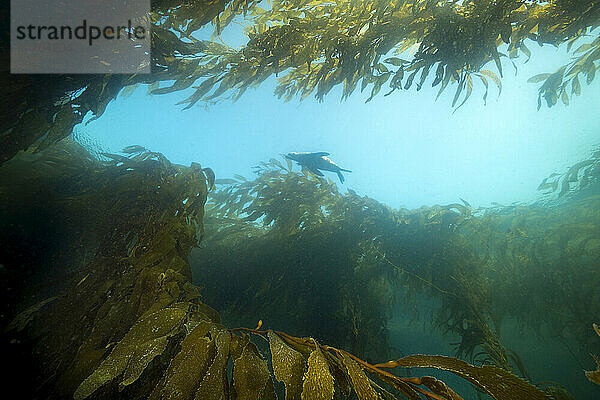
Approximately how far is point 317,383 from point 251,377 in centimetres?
26

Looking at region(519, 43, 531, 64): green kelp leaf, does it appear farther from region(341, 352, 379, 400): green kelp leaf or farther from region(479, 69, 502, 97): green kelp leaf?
region(341, 352, 379, 400): green kelp leaf

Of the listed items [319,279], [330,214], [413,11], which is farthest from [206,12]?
[319,279]

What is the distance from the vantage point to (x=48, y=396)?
4.23 feet

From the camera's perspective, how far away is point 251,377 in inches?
30.6

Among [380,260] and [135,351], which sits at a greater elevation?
[135,351]

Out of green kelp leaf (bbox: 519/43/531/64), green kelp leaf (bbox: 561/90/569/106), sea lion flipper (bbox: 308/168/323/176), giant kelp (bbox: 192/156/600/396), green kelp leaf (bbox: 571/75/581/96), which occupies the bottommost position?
giant kelp (bbox: 192/156/600/396)

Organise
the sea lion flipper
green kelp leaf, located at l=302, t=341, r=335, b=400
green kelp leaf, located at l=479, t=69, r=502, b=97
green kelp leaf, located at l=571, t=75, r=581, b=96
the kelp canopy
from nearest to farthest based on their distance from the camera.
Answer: green kelp leaf, located at l=302, t=341, r=335, b=400, the kelp canopy, green kelp leaf, located at l=479, t=69, r=502, b=97, green kelp leaf, located at l=571, t=75, r=581, b=96, the sea lion flipper

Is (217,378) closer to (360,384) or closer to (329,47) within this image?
(360,384)

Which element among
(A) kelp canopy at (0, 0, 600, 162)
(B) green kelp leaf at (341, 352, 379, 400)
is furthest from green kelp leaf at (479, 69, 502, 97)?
(B) green kelp leaf at (341, 352, 379, 400)

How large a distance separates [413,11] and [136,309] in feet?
9.45

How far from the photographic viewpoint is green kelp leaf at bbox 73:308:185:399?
77 cm

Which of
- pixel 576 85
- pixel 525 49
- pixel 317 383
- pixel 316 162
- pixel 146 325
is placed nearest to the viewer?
pixel 317 383

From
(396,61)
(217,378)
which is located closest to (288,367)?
(217,378)

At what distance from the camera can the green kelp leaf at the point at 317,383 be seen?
2.07 feet
